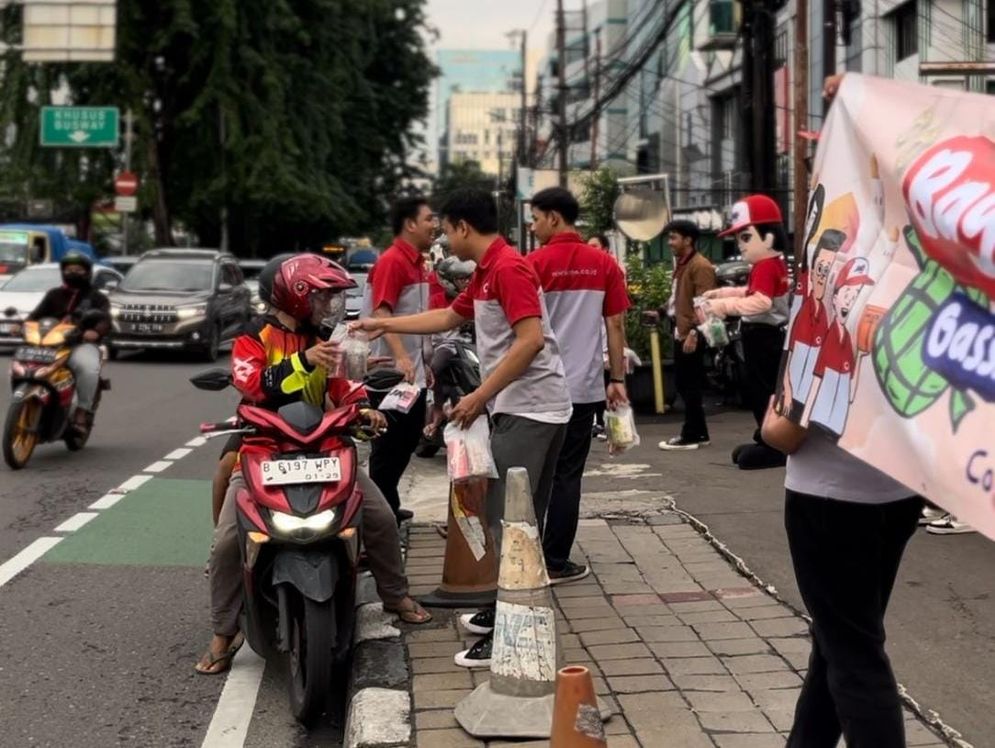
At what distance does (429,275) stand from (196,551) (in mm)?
2051

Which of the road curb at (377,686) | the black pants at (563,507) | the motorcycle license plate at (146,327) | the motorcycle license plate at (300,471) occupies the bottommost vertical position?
the road curb at (377,686)

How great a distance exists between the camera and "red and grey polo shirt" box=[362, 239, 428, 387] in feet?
24.5

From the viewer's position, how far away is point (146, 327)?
69.6 feet

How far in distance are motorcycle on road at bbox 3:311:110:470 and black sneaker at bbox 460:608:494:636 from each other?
20.1 feet

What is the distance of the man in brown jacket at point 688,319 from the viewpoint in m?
11.3

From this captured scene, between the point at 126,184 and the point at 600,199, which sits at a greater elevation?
the point at 126,184

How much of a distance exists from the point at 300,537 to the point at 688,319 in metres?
6.84

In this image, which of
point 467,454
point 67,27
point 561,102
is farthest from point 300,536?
point 561,102

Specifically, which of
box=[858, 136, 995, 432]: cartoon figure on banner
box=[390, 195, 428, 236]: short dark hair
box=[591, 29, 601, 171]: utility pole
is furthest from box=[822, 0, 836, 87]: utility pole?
box=[591, 29, 601, 171]: utility pole

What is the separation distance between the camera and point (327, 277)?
5465 mm

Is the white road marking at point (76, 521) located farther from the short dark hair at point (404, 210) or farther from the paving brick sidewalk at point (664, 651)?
the short dark hair at point (404, 210)

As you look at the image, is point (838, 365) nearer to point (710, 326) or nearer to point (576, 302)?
point (576, 302)

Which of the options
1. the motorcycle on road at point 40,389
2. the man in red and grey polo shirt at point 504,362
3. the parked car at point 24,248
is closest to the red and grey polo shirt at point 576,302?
the man in red and grey polo shirt at point 504,362

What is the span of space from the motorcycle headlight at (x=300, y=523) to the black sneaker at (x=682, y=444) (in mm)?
6687
